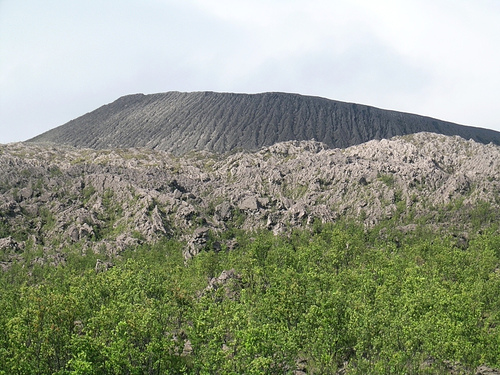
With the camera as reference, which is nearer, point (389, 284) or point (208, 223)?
point (389, 284)

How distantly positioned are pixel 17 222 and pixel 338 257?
137202mm

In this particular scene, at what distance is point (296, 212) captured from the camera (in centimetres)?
18400

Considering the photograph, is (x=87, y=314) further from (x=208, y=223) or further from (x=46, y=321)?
(x=208, y=223)

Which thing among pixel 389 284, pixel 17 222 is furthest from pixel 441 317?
pixel 17 222

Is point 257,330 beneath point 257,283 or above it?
above

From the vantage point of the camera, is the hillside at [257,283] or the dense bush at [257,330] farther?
the hillside at [257,283]

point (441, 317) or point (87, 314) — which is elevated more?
point (441, 317)

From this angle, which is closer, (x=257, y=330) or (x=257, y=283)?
(x=257, y=330)

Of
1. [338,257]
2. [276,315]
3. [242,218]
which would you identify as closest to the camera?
[276,315]

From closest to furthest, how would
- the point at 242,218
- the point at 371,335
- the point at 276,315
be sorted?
1. the point at 371,335
2. the point at 276,315
3. the point at 242,218

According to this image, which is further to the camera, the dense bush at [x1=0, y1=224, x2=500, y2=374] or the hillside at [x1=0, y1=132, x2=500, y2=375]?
the hillside at [x1=0, y1=132, x2=500, y2=375]

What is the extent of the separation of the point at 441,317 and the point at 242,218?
13688cm

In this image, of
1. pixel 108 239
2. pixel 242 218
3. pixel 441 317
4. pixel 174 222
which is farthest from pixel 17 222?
pixel 441 317

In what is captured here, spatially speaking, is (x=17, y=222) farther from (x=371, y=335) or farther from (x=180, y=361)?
(x=371, y=335)
